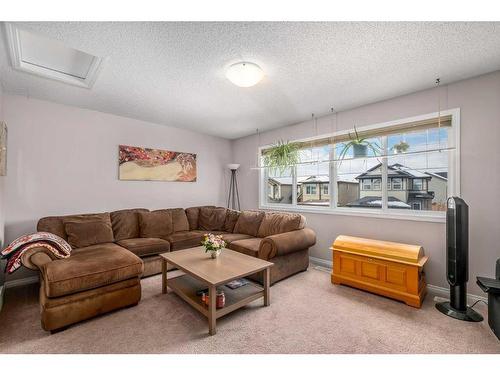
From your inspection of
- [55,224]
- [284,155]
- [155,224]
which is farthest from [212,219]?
[55,224]

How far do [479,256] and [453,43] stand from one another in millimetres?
2100

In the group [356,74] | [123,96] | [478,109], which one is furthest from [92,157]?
[478,109]

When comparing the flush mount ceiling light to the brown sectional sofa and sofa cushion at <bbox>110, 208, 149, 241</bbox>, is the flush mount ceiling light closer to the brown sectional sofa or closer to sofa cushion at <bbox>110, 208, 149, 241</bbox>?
the brown sectional sofa

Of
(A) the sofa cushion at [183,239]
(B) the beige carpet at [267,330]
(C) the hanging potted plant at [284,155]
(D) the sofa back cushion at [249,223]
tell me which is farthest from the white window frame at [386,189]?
(A) the sofa cushion at [183,239]

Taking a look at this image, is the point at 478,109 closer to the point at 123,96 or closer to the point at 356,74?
the point at 356,74

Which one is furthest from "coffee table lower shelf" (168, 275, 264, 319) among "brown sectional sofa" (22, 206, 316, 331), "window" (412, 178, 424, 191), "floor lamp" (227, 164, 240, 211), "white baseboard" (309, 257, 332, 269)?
"floor lamp" (227, 164, 240, 211)

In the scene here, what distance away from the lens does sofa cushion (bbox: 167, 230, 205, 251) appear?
341 centimetres

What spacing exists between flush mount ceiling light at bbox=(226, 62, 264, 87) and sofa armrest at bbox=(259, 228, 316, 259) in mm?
1812

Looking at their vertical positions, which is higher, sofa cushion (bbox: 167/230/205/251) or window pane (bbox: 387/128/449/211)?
window pane (bbox: 387/128/449/211)

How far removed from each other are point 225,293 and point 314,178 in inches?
97.3

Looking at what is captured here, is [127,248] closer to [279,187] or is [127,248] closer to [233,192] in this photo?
[233,192]

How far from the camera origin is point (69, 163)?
10.7ft

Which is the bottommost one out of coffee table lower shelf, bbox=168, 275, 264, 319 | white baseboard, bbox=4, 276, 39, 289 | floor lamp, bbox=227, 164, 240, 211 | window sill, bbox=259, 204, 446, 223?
white baseboard, bbox=4, 276, 39, 289

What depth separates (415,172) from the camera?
2.91 meters
